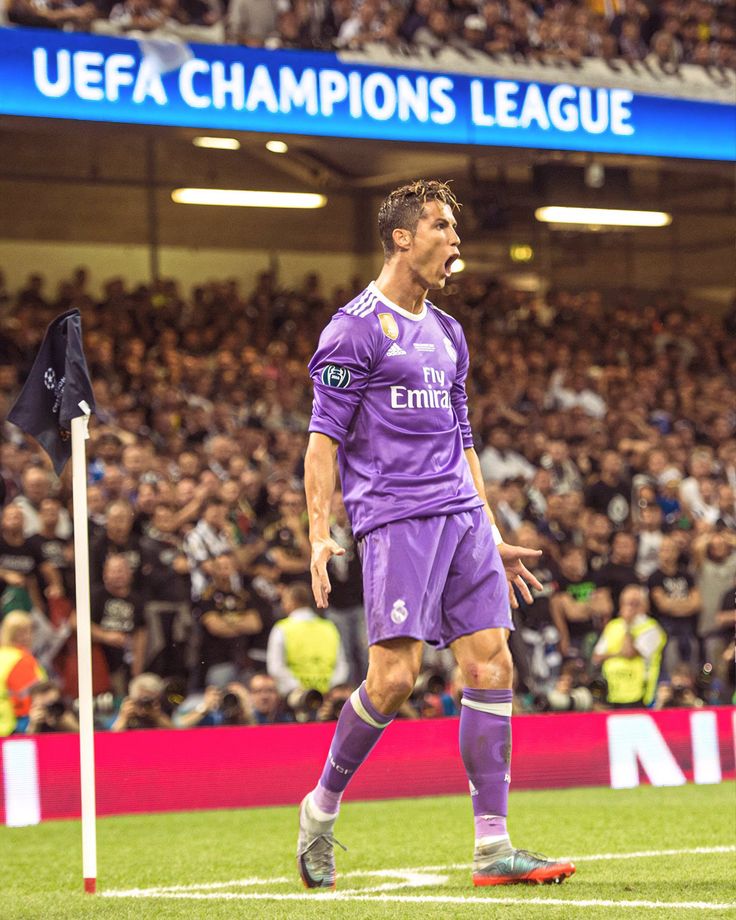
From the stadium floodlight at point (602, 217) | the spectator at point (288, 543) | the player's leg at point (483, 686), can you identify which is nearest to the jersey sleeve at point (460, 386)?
the player's leg at point (483, 686)

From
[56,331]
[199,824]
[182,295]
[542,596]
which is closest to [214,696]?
[199,824]

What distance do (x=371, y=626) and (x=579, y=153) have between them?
1122cm

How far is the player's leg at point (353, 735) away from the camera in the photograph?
5.82m

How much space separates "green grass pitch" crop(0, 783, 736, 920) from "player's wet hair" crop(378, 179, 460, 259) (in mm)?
2338

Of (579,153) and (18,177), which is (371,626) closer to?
(579,153)

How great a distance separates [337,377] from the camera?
5.86 meters

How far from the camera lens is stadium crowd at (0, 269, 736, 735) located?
12.1 meters

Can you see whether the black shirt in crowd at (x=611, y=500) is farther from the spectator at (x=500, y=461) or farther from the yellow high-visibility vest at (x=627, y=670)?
the yellow high-visibility vest at (x=627, y=670)

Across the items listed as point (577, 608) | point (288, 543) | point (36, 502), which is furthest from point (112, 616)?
point (577, 608)

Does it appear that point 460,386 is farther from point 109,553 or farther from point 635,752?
point 109,553

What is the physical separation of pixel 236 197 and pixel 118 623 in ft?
39.7

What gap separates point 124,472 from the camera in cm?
1358

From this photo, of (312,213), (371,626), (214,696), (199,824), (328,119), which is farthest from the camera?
(312,213)

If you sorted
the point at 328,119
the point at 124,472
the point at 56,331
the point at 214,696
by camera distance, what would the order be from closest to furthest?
the point at 56,331
the point at 214,696
the point at 124,472
the point at 328,119
